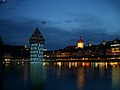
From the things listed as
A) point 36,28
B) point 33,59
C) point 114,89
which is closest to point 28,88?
point 114,89

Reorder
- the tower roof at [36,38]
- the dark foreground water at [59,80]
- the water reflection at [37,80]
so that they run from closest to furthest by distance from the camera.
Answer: the water reflection at [37,80] → the dark foreground water at [59,80] → the tower roof at [36,38]

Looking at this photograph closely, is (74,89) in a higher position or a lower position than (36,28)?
lower

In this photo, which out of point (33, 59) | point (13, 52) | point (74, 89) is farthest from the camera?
point (13, 52)

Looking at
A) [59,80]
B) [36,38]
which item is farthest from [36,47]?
[59,80]

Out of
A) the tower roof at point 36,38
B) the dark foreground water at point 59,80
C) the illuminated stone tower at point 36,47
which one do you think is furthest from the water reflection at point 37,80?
the tower roof at point 36,38

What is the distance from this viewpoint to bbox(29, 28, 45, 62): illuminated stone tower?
185250 millimetres

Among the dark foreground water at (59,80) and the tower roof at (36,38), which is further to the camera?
the tower roof at (36,38)

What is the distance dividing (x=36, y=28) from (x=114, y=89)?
159942 millimetres

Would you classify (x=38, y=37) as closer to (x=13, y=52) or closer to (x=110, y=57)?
(x=13, y=52)

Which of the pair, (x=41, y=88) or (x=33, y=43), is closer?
(x=41, y=88)

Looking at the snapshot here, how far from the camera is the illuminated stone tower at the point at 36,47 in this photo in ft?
608

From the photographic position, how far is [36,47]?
620 feet

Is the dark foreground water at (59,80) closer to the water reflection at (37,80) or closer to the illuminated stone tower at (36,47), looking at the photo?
the water reflection at (37,80)

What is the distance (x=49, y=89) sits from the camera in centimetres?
3766
